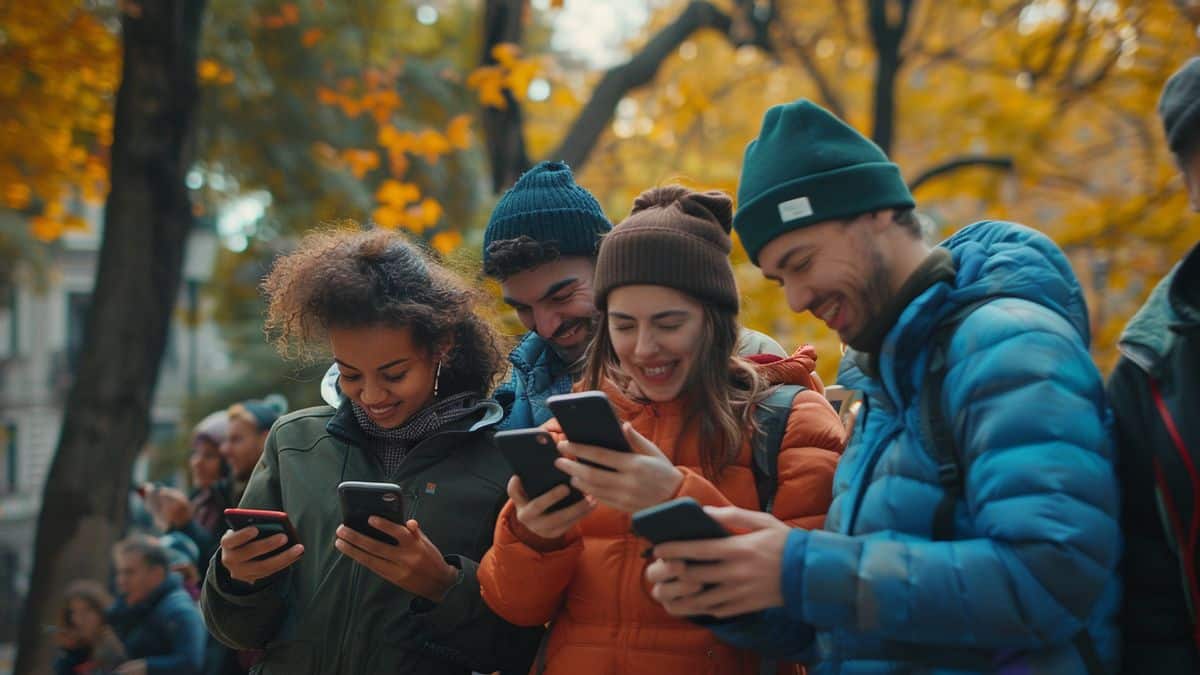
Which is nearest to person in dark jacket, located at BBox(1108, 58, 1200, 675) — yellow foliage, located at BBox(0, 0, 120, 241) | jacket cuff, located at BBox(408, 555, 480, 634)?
jacket cuff, located at BBox(408, 555, 480, 634)

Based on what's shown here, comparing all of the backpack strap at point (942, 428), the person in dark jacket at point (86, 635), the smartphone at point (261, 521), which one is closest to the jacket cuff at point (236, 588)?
the smartphone at point (261, 521)

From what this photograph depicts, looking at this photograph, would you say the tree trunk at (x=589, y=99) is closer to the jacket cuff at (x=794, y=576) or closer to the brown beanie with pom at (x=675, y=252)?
the brown beanie with pom at (x=675, y=252)

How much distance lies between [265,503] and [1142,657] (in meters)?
2.08

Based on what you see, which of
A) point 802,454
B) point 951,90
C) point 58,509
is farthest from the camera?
point 951,90

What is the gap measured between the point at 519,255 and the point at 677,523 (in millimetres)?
1465

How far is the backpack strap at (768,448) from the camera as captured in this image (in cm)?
264

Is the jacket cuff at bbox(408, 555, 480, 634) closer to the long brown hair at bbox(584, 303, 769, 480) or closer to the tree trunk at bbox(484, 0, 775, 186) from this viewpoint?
the long brown hair at bbox(584, 303, 769, 480)

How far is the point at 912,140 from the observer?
15.6m

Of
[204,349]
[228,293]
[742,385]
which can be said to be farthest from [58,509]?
[204,349]

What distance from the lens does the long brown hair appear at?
2666 mm

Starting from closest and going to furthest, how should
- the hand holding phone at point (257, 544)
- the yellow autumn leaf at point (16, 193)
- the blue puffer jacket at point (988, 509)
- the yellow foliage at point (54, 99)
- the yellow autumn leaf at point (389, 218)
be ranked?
the blue puffer jacket at point (988, 509), the hand holding phone at point (257, 544), the yellow autumn leaf at point (389, 218), the yellow foliage at point (54, 99), the yellow autumn leaf at point (16, 193)

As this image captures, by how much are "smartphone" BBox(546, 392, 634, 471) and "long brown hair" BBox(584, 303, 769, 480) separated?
0.41 meters

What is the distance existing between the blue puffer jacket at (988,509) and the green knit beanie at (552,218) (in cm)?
138

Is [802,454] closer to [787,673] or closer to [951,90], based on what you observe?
[787,673]
